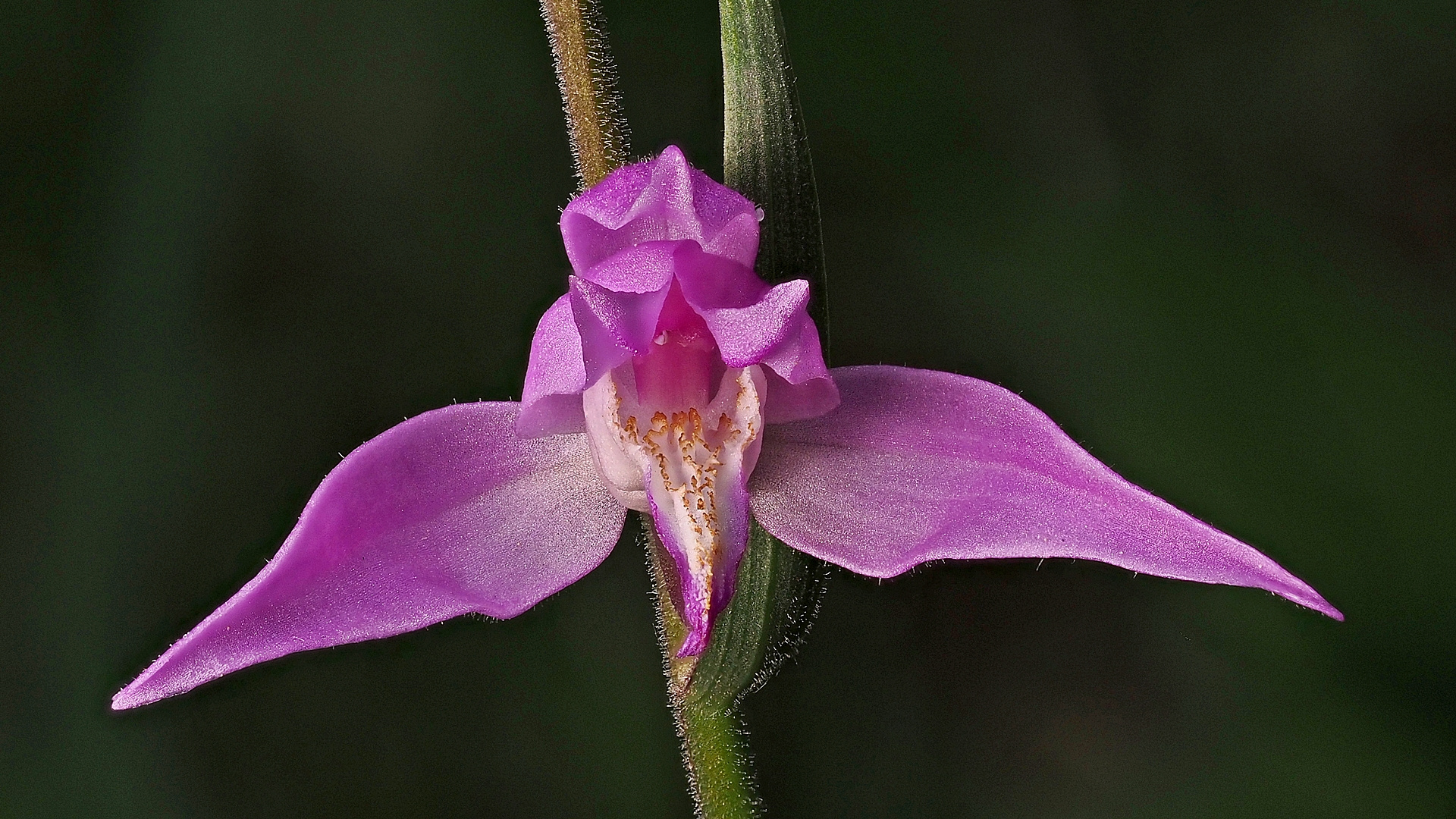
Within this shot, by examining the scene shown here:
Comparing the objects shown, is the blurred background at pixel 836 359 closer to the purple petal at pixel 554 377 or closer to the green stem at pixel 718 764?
the green stem at pixel 718 764

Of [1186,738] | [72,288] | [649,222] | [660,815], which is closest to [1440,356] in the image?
[1186,738]

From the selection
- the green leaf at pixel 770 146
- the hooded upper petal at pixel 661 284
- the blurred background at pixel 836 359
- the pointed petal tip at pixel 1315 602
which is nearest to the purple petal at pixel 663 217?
the hooded upper petal at pixel 661 284

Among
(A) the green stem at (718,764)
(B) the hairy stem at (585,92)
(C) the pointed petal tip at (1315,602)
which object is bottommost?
(A) the green stem at (718,764)

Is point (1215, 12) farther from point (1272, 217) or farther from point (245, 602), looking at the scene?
point (245, 602)

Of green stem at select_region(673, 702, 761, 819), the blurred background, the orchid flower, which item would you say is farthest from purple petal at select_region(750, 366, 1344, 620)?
the blurred background

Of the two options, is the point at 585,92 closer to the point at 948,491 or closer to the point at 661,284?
the point at 661,284

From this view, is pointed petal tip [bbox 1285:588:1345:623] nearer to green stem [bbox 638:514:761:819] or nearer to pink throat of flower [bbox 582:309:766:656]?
pink throat of flower [bbox 582:309:766:656]

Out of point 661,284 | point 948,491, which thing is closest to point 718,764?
point 948,491

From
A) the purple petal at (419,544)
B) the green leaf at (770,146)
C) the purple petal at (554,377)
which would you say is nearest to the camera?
the purple petal at (419,544)
